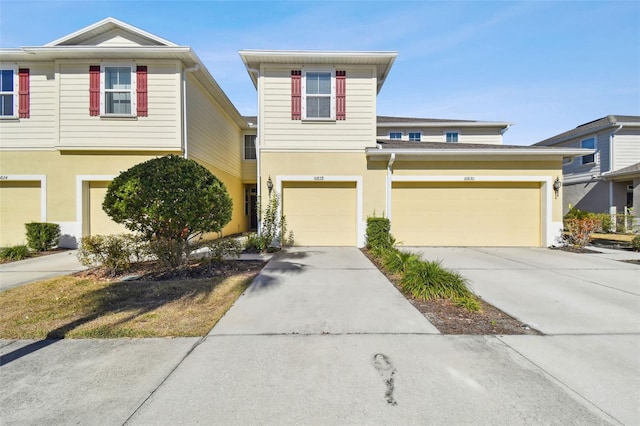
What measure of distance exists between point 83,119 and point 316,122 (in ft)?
24.1

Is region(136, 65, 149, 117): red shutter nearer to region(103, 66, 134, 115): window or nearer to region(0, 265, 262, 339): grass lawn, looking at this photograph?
region(103, 66, 134, 115): window

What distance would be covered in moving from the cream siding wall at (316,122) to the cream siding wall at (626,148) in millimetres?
15211

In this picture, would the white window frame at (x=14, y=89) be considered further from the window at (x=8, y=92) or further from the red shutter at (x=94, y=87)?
the red shutter at (x=94, y=87)

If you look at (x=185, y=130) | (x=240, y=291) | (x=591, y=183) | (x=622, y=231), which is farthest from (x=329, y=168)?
(x=591, y=183)

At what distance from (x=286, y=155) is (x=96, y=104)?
20.1ft

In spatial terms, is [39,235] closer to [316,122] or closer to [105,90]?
[105,90]

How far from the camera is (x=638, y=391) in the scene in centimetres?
225

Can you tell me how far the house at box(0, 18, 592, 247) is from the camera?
8.59 metres

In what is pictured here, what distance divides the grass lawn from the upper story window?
19.6 feet

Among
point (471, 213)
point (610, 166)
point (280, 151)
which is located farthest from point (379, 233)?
point (610, 166)

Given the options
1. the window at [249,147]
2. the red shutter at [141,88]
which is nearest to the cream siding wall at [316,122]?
the red shutter at [141,88]

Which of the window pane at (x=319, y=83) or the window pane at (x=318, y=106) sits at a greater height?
the window pane at (x=319, y=83)

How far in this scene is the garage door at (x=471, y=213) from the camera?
9.38m

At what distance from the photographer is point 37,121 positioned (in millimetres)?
8945
